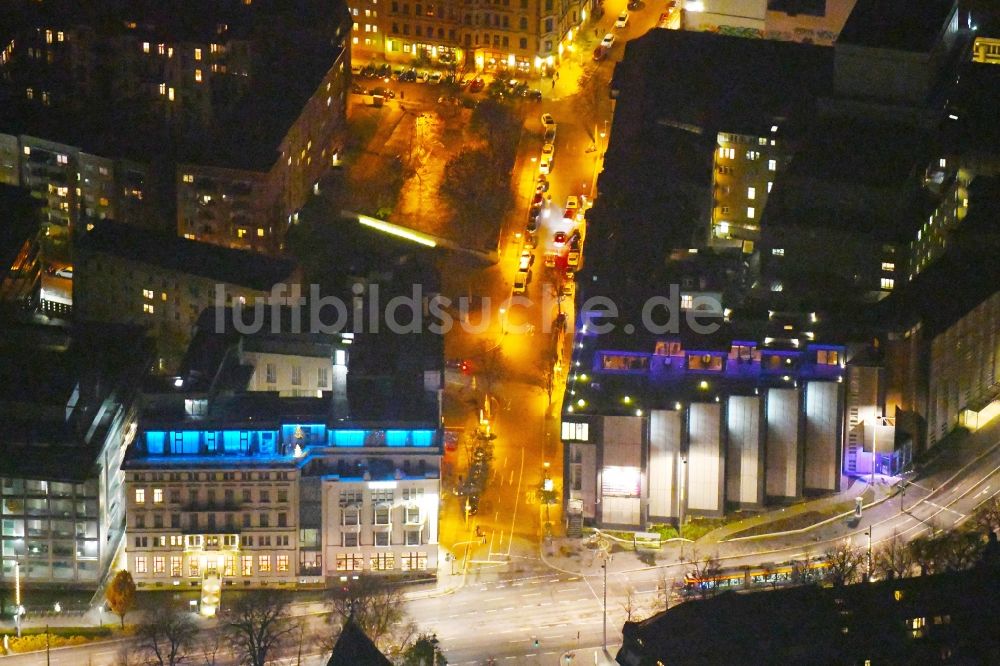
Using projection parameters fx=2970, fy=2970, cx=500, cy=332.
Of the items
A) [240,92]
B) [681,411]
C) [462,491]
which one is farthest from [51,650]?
[240,92]

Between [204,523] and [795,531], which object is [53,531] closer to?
[204,523]

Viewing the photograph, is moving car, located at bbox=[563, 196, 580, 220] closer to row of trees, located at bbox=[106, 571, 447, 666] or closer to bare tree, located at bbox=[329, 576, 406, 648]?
bare tree, located at bbox=[329, 576, 406, 648]

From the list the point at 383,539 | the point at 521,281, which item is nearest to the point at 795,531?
the point at 383,539

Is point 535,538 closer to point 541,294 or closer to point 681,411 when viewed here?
point 681,411

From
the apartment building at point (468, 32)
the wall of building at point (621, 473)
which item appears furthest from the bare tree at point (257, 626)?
the apartment building at point (468, 32)

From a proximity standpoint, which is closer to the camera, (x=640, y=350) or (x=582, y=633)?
(x=582, y=633)

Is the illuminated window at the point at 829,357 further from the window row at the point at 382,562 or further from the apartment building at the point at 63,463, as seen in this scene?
the apartment building at the point at 63,463
